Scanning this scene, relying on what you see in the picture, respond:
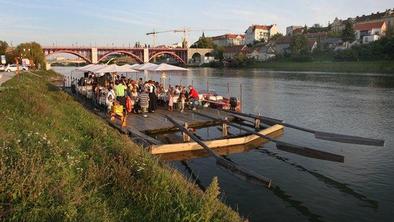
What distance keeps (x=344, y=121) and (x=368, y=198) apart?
1450 cm

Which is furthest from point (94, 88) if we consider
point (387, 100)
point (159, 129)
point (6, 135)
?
point (387, 100)

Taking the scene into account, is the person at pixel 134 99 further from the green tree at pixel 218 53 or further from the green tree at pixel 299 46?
the green tree at pixel 218 53

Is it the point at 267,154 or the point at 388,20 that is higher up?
the point at 388,20

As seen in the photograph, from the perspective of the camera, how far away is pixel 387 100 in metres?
36.2

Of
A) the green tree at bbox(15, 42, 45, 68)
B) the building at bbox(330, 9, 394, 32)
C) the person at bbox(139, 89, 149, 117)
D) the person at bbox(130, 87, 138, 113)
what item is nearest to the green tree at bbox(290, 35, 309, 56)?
the building at bbox(330, 9, 394, 32)

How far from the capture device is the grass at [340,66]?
273 ft

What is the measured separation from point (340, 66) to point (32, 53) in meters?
70.3

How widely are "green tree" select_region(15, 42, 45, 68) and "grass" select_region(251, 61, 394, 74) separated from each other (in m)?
62.9

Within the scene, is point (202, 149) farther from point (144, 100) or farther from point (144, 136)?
point (144, 100)

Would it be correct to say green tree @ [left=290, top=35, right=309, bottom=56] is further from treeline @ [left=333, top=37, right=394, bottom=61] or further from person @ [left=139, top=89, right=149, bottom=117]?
person @ [left=139, top=89, right=149, bottom=117]

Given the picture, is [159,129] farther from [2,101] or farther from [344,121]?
[344,121]

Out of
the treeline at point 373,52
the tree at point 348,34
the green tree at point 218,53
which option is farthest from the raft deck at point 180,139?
the green tree at point 218,53

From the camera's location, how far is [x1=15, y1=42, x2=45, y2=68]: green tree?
269ft

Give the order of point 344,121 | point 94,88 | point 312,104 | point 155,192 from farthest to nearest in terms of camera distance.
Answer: point 312,104
point 94,88
point 344,121
point 155,192
